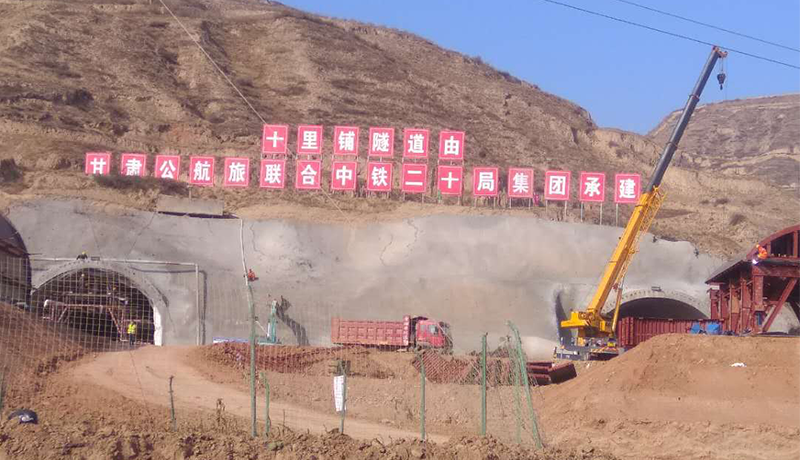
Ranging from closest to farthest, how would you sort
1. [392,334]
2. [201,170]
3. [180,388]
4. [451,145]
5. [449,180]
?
1. [180,388]
2. [392,334]
3. [449,180]
4. [201,170]
5. [451,145]

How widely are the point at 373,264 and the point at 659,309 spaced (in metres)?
12.5

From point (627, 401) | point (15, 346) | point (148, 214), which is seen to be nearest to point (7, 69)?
point (148, 214)

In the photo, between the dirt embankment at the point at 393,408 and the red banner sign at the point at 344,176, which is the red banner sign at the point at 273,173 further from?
the dirt embankment at the point at 393,408

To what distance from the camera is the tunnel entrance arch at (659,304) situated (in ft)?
126

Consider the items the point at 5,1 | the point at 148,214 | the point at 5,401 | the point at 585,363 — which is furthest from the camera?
the point at 5,1

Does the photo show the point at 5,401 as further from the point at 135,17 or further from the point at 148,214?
the point at 135,17

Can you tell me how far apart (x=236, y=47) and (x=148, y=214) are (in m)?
42.2

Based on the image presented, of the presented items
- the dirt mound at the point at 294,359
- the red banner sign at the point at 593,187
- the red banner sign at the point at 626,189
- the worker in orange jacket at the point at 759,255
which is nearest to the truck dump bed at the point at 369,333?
the dirt mound at the point at 294,359

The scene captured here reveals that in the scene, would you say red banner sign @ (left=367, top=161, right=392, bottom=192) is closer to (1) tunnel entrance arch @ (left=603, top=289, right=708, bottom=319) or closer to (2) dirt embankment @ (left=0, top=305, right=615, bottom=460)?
(1) tunnel entrance arch @ (left=603, top=289, right=708, bottom=319)

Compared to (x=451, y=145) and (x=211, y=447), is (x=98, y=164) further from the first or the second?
(x=211, y=447)

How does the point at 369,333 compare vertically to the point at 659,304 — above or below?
below

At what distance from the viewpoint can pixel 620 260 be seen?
32938 millimetres

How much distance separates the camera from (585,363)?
1213 inches

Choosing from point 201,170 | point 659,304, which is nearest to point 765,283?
point 659,304
